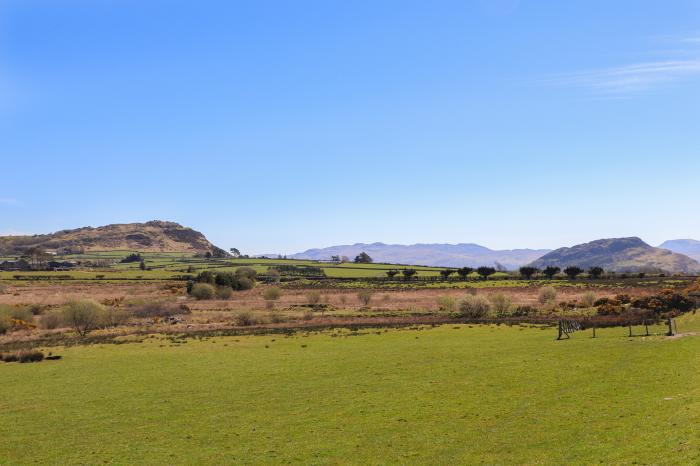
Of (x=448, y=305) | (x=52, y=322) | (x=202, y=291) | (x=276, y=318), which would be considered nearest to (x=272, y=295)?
(x=202, y=291)

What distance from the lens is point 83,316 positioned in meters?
69.0

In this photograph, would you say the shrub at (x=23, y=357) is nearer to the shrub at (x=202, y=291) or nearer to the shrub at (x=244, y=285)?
the shrub at (x=202, y=291)

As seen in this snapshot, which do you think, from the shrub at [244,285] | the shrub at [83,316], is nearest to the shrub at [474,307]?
the shrub at [83,316]

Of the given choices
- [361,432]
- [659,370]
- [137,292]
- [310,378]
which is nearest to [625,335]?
Answer: [659,370]

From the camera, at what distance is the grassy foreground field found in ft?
68.0

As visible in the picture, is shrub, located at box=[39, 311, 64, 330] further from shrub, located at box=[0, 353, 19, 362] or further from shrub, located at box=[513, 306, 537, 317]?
shrub, located at box=[513, 306, 537, 317]

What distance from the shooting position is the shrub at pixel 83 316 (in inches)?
2702

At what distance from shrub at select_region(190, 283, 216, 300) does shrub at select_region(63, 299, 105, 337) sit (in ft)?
160

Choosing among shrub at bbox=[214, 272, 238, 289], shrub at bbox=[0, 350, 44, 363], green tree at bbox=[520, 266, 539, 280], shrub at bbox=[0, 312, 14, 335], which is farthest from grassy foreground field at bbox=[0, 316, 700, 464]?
green tree at bbox=[520, 266, 539, 280]

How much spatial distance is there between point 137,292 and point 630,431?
12870 centimetres

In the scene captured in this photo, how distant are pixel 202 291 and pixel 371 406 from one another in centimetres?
9981

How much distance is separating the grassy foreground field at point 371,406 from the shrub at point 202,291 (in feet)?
242

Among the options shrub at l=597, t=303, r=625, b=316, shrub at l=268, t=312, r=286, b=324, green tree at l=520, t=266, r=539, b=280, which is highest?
green tree at l=520, t=266, r=539, b=280

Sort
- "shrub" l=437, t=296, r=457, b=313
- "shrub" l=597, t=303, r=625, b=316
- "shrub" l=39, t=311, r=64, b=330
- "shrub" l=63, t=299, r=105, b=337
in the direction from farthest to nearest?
"shrub" l=437, t=296, r=457, b=313 → "shrub" l=39, t=311, r=64, b=330 → "shrub" l=597, t=303, r=625, b=316 → "shrub" l=63, t=299, r=105, b=337
